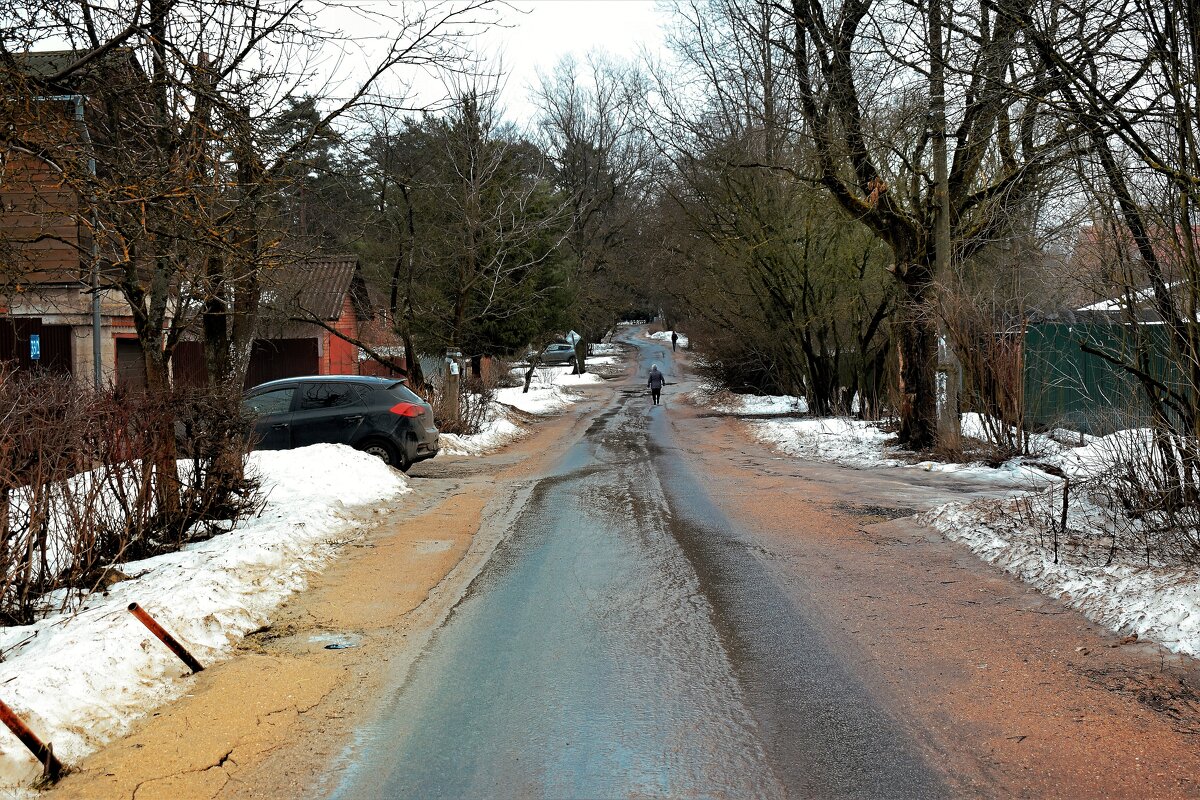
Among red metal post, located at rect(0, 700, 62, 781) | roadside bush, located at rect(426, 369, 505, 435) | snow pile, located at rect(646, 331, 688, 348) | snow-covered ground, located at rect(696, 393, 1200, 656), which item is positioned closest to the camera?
red metal post, located at rect(0, 700, 62, 781)

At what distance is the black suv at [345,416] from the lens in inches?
605

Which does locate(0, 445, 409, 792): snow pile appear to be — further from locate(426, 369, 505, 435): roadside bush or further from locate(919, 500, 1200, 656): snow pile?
locate(426, 369, 505, 435): roadside bush

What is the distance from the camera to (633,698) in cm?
521

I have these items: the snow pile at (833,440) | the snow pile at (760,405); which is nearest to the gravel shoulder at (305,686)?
the snow pile at (833,440)

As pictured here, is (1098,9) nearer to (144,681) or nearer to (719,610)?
(719,610)

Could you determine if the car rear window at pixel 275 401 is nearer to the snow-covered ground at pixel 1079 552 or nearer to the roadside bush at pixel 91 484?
the roadside bush at pixel 91 484

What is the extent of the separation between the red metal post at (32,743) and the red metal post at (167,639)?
1287mm

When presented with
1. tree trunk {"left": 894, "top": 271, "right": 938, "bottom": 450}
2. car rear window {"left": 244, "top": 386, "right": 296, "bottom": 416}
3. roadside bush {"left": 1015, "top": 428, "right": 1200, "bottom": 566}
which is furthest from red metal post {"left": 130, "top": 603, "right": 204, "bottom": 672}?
tree trunk {"left": 894, "top": 271, "right": 938, "bottom": 450}

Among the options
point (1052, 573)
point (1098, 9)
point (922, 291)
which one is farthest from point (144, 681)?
point (922, 291)

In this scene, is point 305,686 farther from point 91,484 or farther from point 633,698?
point 91,484

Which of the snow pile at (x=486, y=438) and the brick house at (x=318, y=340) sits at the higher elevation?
the brick house at (x=318, y=340)

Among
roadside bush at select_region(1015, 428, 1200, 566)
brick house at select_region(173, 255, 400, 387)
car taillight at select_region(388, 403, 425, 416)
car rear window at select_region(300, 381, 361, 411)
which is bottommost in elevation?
roadside bush at select_region(1015, 428, 1200, 566)

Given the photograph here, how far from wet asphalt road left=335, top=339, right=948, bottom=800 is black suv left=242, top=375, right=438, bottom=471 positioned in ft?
22.1

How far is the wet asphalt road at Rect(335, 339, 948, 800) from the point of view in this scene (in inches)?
166
